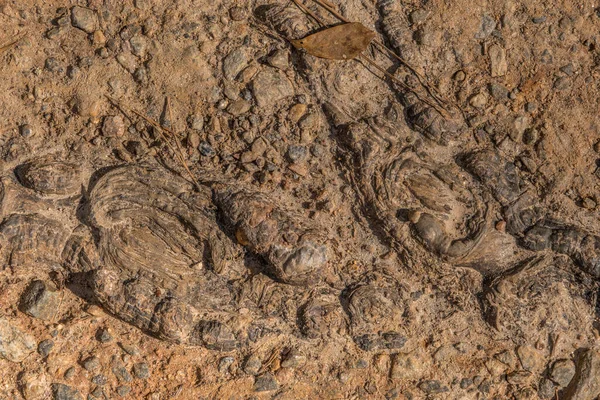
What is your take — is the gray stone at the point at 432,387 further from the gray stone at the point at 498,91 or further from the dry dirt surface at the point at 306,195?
the gray stone at the point at 498,91

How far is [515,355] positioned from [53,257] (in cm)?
281

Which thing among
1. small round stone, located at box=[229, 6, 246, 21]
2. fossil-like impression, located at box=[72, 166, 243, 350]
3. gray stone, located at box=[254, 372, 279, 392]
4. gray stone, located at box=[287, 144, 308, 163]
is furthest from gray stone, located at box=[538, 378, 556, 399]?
small round stone, located at box=[229, 6, 246, 21]

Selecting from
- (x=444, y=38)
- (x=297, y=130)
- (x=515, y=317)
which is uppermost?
(x=444, y=38)

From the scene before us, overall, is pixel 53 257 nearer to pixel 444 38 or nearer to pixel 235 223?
pixel 235 223

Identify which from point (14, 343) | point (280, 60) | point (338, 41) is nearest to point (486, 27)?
point (338, 41)

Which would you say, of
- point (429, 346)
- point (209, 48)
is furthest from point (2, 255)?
point (429, 346)

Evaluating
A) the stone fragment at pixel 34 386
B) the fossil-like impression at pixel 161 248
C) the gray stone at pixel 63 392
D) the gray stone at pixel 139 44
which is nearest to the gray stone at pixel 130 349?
the fossil-like impression at pixel 161 248

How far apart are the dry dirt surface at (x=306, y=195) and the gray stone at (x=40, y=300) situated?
1cm

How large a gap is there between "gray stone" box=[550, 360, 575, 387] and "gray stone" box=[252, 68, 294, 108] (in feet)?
7.53

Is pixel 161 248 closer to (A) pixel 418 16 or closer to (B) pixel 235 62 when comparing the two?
(B) pixel 235 62

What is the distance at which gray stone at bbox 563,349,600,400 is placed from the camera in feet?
11.7

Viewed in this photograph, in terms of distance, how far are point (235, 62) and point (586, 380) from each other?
2.83 m

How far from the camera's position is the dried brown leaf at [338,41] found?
3.58 meters

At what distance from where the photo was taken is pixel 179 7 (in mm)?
3604
